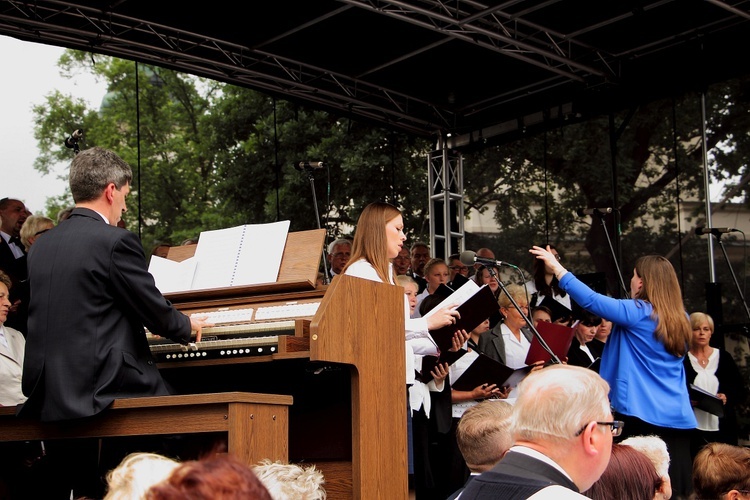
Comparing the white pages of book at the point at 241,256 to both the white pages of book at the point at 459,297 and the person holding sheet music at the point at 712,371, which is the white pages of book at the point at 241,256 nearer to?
the white pages of book at the point at 459,297

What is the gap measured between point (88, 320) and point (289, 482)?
1.56 m

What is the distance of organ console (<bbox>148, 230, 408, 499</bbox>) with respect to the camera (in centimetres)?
405

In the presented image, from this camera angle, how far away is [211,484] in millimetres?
1254

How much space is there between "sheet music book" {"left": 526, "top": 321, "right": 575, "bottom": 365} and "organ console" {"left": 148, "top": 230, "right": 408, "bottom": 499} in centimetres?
174

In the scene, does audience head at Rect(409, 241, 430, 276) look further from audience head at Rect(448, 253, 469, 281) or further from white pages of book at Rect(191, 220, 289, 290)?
white pages of book at Rect(191, 220, 289, 290)

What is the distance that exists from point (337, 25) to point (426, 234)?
4859mm

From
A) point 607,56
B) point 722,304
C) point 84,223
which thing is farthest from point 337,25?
point 84,223

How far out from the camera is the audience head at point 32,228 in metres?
6.61

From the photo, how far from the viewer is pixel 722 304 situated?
10305mm

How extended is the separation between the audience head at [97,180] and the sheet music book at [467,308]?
175cm

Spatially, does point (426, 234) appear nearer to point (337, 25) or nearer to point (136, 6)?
point (337, 25)

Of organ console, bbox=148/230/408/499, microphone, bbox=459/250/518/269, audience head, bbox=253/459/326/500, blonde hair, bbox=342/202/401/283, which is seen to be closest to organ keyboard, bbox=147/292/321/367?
organ console, bbox=148/230/408/499

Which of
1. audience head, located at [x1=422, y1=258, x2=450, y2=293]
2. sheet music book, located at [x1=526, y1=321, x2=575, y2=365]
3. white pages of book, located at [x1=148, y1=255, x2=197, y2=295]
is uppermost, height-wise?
audience head, located at [x1=422, y1=258, x2=450, y2=293]

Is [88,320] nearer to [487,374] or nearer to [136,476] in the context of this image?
[136,476]
